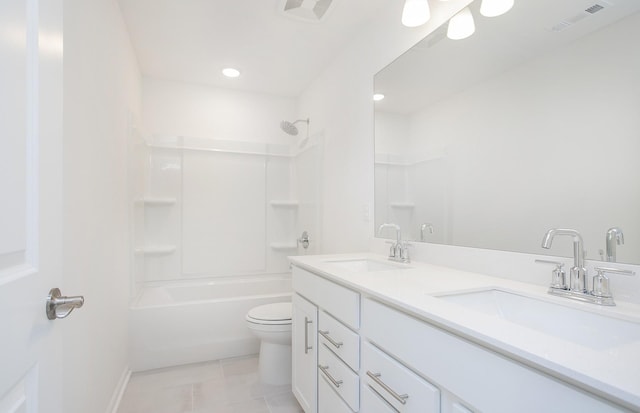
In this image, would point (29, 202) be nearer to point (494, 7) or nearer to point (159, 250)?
point (494, 7)

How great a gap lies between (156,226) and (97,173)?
1.59 m

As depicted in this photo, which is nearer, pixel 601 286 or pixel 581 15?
pixel 601 286

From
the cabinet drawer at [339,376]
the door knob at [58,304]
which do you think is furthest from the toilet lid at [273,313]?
the door knob at [58,304]

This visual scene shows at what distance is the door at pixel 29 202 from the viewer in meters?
0.55

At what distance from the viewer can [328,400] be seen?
1.40m

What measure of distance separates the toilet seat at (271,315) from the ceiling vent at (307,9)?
6.47ft

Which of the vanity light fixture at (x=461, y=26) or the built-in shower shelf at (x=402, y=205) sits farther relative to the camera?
the built-in shower shelf at (x=402, y=205)

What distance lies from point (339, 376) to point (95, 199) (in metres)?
1.38

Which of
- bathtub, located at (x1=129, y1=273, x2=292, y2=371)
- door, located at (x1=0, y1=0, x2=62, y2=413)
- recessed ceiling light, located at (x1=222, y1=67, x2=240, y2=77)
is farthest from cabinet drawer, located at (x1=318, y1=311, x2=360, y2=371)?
recessed ceiling light, located at (x1=222, y1=67, x2=240, y2=77)

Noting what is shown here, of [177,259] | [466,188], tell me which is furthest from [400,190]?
[177,259]

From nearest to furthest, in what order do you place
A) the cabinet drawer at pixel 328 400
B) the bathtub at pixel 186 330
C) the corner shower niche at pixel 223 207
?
the cabinet drawer at pixel 328 400
the bathtub at pixel 186 330
the corner shower niche at pixel 223 207

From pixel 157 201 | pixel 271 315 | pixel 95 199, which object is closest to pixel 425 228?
pixel 271 315

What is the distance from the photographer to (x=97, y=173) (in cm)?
154

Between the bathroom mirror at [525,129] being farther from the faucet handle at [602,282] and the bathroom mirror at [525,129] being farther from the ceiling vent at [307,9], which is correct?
the ceiling vent at [307,9]
